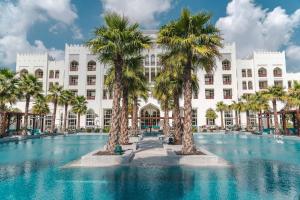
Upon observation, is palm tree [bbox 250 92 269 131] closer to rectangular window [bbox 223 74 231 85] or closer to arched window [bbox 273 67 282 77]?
rectangular window [bbox 223 74 231 85]

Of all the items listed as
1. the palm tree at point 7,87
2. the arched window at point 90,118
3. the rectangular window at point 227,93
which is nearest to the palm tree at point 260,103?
the rectangular window at point 227,93

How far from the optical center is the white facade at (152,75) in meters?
52.4

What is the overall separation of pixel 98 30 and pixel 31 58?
1854 inches

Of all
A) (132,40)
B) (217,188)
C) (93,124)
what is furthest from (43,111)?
(217,188)

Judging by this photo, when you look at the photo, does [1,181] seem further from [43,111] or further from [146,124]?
[146,124]

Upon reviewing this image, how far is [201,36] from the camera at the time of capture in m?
13.1

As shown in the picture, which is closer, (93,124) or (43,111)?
(43,111)

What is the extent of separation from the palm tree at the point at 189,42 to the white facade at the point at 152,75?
38190mm

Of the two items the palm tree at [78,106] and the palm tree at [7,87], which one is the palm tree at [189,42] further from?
the palm tree at [78,106]

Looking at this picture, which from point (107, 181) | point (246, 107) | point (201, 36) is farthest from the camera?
point (246, 107)

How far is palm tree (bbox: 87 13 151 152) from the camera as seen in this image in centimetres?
1321

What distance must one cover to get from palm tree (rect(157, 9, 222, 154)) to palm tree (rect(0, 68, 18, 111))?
1958 centimetres

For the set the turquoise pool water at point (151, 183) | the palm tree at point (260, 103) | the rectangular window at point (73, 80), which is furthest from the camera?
the rectangular window at point (73, 80)

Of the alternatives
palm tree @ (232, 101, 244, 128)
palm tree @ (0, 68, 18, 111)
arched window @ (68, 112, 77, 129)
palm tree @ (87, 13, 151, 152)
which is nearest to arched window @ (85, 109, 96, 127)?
arched window @ (68, 112, 77, 129)
